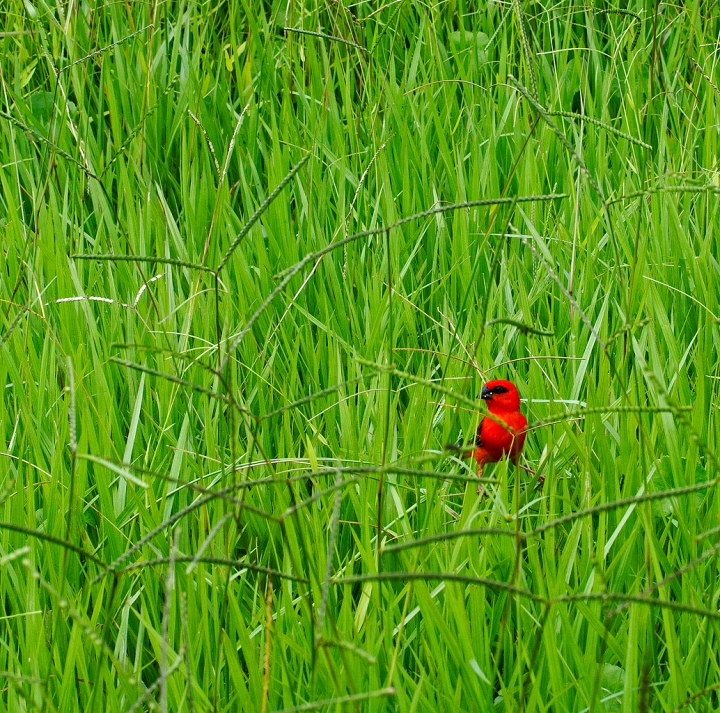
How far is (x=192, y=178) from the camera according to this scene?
9.86 ft

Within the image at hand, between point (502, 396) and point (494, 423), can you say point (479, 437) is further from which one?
point (502, 396)

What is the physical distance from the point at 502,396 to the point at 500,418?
5 cm

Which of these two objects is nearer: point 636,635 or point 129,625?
point 636,635

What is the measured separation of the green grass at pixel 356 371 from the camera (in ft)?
5.02

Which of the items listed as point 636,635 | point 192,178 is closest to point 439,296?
point 192,178

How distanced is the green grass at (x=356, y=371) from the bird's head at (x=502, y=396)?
0.06m

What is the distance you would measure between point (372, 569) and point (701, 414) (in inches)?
33.9

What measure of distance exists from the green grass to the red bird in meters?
0.06

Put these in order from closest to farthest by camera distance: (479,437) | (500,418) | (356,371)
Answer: (479,437) < (500,418) < (356,371)

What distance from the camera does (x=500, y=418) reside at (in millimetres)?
2279

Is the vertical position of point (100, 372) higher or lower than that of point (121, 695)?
higher

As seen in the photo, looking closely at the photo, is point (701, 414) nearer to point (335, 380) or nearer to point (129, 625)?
point (335, 380)

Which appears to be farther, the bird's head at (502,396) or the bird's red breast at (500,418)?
the bird's head at (502,396)

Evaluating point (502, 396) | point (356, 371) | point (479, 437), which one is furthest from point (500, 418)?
point (356, 371)
